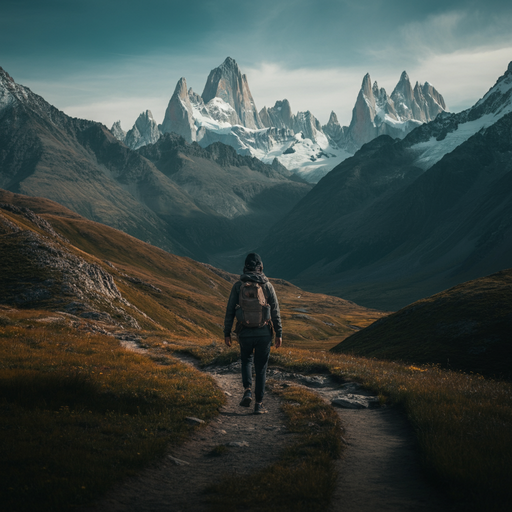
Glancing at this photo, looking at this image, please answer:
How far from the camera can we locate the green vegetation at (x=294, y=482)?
8.02 metres

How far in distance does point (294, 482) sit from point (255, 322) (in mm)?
6908

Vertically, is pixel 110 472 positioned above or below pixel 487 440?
below

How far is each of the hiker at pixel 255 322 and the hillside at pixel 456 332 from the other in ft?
67.9

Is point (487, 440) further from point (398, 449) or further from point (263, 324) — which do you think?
point (263, 324)

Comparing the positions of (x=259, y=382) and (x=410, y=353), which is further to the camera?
(x=410, y=353)

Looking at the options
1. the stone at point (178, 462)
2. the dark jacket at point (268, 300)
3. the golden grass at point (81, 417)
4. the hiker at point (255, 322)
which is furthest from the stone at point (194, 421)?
the dark jacket at point (268, 300)

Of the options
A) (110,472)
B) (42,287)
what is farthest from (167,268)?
(110,472)

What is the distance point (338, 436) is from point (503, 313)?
38222 millimetres

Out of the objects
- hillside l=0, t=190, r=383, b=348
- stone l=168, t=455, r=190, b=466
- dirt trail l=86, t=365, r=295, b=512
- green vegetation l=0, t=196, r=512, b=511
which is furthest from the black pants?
hillside l=0, t=190, r=383, b=348

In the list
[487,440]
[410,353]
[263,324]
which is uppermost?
[263,324]

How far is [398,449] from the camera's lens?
→ 11.0 metres

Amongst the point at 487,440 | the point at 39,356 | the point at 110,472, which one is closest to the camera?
the point at 110,472

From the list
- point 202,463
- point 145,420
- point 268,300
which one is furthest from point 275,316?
point 202,463

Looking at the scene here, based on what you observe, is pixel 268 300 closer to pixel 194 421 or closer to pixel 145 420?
pixel 194 421
